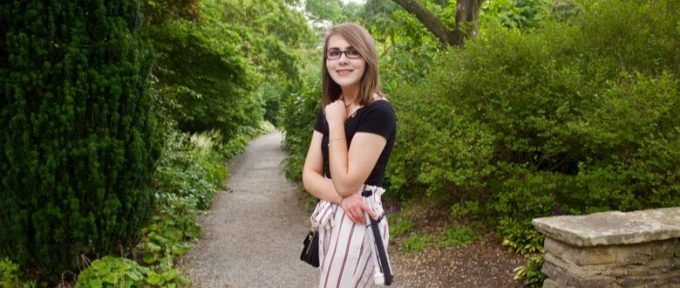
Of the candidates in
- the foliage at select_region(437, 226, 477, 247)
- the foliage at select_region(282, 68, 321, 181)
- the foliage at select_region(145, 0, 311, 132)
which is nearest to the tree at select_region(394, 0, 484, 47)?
the foliage at select_region(282, 68, 321, 181)

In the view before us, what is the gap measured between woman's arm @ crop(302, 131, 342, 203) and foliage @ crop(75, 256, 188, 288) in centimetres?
265

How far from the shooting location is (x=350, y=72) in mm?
1805

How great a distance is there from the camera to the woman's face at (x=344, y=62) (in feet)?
5.89

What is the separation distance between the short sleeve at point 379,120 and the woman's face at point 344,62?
129 millimetres

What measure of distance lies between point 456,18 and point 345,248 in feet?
21.3

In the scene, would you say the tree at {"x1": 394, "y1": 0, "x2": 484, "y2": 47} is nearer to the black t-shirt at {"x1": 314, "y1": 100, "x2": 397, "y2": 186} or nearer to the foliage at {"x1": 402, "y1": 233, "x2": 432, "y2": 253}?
the foliage at {"x1": 402, "y1": 233, "x2": 432, "y2": 253}

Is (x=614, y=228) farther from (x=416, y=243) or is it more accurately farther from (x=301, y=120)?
(x=301, y=120)

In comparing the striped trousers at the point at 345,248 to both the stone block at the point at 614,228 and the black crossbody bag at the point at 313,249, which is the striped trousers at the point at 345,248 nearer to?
the black crossbody bag at the point at 313,249

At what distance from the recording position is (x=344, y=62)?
180 centimetres

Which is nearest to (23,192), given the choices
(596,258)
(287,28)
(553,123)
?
(596,258)

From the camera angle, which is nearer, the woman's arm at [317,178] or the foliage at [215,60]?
the woman's arm at [317,178]

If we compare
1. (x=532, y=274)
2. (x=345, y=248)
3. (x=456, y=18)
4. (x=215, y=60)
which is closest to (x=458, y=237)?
(x=532, y=274)

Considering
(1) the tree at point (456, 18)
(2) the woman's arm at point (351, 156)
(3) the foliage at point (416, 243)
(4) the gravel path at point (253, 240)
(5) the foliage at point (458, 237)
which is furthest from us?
(1) the tree at point (456, 18)

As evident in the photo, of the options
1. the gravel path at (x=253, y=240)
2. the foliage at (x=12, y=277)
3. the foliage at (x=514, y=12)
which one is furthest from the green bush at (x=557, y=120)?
the foliage at (x=12, y=277)
